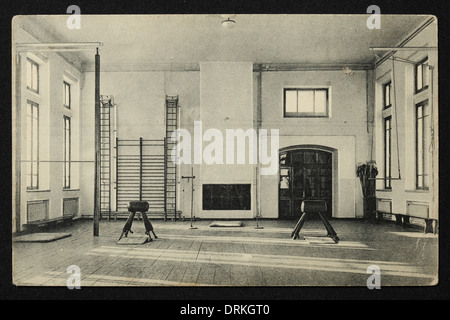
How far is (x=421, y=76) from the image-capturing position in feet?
24.6

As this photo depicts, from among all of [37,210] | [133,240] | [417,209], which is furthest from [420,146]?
[37,210]

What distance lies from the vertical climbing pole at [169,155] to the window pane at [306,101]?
3275mm

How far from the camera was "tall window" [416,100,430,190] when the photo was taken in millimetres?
7398

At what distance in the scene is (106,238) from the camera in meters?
6.71

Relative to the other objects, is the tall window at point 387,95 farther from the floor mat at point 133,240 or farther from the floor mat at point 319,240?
the floor mat at point 133,240

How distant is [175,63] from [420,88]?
5.58 meters

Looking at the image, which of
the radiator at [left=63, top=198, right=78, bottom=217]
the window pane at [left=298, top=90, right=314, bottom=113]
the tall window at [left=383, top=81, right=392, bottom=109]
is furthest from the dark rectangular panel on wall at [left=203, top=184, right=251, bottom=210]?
the tall window at [left=383, top=81, right=392, bottom=109]

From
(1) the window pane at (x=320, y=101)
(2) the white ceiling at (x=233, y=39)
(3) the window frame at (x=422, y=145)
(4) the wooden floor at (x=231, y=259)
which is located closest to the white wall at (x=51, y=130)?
(2) the white ceiling at (x=233, y=39)

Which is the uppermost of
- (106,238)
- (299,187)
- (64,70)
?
(64,70)

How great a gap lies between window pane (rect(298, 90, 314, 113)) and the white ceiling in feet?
3.04

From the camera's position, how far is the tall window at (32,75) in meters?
7.52

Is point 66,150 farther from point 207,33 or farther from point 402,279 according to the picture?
point 402,279

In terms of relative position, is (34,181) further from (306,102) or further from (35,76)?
(306,102)

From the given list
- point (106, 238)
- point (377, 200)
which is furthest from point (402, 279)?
point (377, 200)
